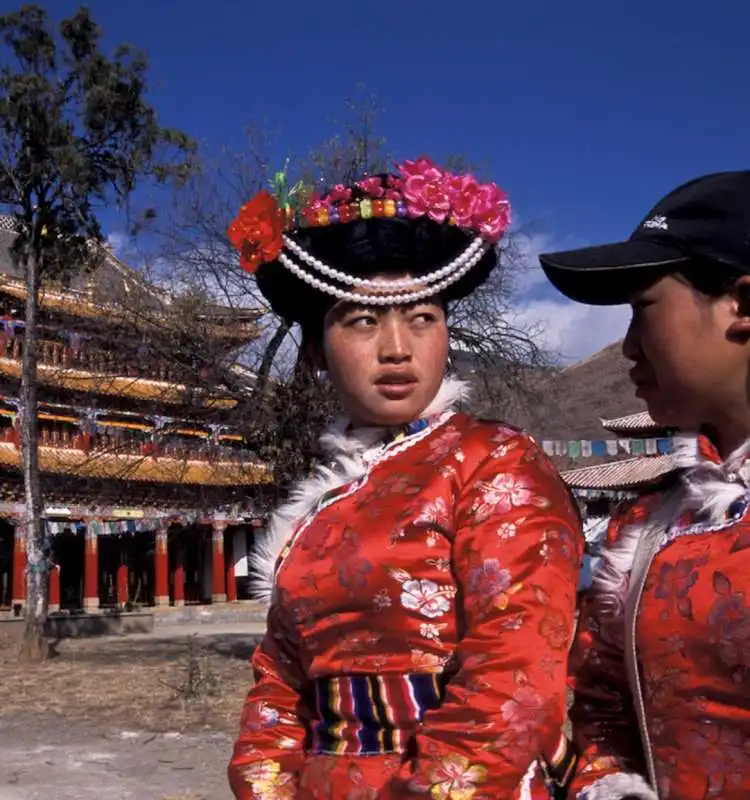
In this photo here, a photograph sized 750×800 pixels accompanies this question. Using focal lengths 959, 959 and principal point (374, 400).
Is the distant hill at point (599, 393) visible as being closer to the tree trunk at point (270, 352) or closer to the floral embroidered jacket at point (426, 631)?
the tree trunk at point (270, 352)

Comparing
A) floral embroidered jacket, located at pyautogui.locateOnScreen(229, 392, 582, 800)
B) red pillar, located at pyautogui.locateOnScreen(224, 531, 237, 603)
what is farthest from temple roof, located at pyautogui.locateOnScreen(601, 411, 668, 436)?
floral embroidered jacket, located at pyautogui.locateOnScreen(229, 392, 582, 800)

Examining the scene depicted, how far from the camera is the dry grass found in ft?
29.9

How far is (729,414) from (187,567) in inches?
Answer: 1147

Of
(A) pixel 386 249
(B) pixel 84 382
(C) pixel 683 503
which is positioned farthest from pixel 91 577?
(C) pixel 683 503

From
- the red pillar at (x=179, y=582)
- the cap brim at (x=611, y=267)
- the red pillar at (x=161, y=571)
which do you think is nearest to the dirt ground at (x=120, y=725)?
the cap brim at (x=611, y=267)

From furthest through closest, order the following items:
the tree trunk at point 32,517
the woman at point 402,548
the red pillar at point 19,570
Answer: the red pillar at point 19,570
the tree trunk at point 32,517
the woman at point 402,548

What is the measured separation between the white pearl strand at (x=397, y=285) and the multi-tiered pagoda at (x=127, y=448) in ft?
32.8

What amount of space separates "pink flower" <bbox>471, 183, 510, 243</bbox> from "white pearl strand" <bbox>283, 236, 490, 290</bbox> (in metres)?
0.03

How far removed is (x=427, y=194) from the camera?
6.34 ft

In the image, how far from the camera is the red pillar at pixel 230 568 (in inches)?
1130

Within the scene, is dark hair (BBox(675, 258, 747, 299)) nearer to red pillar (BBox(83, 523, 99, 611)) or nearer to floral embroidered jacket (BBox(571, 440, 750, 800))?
floral embroidered jacket (BBox(571, 440, 750, 800))

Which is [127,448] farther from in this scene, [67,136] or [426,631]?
[426,631]

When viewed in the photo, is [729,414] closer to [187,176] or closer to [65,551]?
[187,176]

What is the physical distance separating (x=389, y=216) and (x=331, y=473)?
1.84 feet
